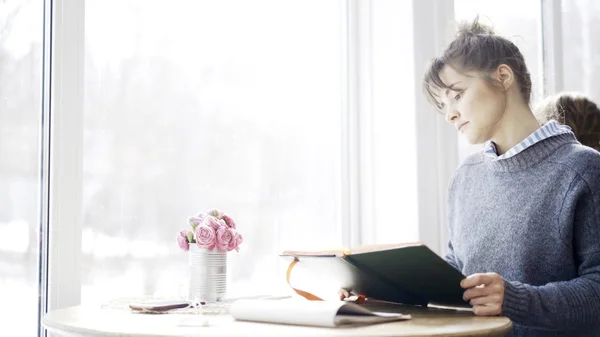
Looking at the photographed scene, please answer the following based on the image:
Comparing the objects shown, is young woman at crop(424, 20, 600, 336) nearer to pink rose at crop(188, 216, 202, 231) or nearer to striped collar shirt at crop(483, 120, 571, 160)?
striped collar shirt at crop(483, 120, 571, 160)

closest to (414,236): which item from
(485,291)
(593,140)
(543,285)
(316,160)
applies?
(316,160)

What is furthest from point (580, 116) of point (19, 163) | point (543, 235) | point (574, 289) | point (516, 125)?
point (19, 163)

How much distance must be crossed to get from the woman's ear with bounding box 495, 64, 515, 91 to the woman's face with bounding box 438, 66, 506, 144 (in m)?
0.02

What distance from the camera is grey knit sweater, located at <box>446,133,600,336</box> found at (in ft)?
4.36

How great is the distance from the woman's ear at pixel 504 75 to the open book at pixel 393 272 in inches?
19.6

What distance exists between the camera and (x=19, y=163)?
1.61 metres

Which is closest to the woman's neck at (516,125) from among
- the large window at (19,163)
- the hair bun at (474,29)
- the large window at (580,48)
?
the hair bun at (474,29)

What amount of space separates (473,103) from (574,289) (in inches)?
17.3

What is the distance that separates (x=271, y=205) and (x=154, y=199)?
0.39m

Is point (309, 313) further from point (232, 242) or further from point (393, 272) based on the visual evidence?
point (232, 242)

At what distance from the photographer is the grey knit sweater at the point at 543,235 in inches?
52.3

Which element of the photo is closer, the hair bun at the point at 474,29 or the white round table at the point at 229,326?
the white round table at the point at 229,326

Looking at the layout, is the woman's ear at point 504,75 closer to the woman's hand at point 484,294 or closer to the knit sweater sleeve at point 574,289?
the knit sweater sleeve at point 574,289

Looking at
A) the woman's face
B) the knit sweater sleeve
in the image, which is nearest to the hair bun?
the woman's face
